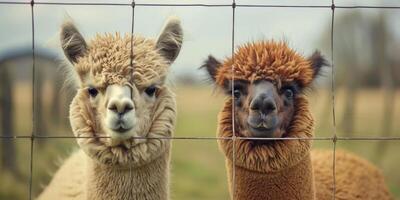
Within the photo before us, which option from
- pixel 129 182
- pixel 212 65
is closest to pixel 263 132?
pixel 212 65

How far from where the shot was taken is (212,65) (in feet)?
12.5

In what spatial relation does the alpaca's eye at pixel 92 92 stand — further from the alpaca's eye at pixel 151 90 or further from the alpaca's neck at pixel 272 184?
the alpaca's neck at pixel 272 184

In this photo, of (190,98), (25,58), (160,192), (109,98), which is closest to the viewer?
(109,98)

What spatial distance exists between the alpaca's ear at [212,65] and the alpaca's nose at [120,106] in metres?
0.64

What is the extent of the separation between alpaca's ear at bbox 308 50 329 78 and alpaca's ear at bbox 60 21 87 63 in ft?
3.85

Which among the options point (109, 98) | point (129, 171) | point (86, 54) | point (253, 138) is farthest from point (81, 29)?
point (253, 138)

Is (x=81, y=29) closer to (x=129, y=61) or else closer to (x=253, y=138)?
(x=129, y=61)

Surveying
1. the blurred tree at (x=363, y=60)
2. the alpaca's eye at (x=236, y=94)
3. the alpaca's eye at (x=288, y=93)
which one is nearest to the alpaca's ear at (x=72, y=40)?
the alpaca's eye at (x=236, y=94)

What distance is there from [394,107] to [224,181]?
43.1 inches

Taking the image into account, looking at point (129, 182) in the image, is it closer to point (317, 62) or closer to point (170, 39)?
point (170, 39)

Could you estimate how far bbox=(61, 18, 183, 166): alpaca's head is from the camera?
3.35 m

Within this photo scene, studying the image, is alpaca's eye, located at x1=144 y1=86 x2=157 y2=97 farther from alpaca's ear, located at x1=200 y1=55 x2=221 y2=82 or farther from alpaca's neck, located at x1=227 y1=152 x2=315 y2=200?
alpaca's neck, located at x1=227 y1=152 x2=315 y2=200

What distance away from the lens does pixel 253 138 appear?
359 cm

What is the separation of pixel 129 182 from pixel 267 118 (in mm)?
732
